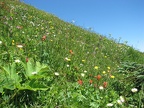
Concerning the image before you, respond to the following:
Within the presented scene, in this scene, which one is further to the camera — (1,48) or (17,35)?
(17,35)

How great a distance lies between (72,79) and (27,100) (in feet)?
7.72

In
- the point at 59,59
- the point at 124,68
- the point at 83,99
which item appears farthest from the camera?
the point at 124,68

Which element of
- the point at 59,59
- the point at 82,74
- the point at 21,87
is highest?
the point at 59,59

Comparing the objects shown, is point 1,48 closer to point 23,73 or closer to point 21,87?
point 23,73

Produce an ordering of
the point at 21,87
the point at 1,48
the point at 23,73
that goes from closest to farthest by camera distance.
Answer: the point at 21,87, the point at 23,73, the point at 1,48

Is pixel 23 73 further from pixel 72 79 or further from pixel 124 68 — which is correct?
pixel 124 68

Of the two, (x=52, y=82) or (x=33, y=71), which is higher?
(x=33, y=71)

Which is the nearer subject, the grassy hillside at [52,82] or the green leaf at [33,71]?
the grassy hillside at [52,82]

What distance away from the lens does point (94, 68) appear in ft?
24.2

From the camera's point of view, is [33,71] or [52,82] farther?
[52,82]

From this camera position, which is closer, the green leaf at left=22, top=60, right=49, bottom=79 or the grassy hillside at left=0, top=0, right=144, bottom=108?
the grassy hillside at left=0, top=0, right=144, bottom=108

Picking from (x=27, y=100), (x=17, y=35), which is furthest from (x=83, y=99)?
(x=17, y=35)

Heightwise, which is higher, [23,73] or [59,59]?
[59,59]

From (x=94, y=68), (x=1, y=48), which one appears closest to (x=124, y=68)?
(x=94, y=68)
